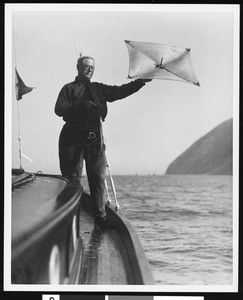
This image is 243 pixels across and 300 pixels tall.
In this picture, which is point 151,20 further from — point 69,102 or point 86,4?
point 69,102

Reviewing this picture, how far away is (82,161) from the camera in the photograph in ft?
7.33

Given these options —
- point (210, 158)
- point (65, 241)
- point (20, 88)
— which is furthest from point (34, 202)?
point (210, 158)

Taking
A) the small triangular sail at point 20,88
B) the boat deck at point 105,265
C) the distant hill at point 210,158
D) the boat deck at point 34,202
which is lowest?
the boat deck at point 105,265

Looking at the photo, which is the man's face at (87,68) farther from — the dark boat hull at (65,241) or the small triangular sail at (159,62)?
the dark boat hull at (65,241)

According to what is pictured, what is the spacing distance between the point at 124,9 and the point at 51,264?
3.86 feet

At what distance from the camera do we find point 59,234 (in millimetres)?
1713

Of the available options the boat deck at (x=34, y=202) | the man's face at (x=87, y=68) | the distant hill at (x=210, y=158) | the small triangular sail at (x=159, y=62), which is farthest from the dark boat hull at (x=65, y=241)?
the small triangular sail at (x=159, y=62)

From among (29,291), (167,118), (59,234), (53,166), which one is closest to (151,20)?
(167,118)

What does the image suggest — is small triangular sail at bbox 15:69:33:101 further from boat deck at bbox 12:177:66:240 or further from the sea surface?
the sea surface

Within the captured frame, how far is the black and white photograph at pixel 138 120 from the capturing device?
2.21 metres

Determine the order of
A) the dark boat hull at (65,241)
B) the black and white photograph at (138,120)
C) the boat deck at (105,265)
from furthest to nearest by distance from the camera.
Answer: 1. the black and white photograph at (138,120)
2. the boat deck at (105,265)
3. the dark boat hull at (65,241)

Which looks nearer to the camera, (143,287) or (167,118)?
(143,287)

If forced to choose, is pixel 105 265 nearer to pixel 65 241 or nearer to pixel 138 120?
pixel 65 241

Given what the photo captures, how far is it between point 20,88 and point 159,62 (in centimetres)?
64
